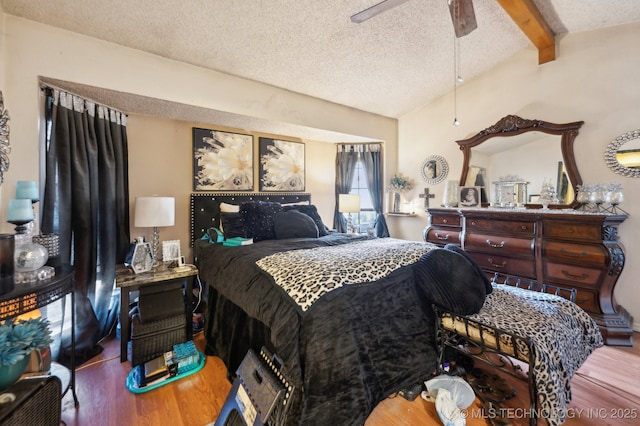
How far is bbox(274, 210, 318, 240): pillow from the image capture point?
2734 mm

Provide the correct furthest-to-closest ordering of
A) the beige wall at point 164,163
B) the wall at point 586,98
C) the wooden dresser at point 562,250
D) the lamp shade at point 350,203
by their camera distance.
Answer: the lamp shade at point 350,203, the beige wall at point 164,163, the wall at point 586,98, the wooden dresser at point 562,250

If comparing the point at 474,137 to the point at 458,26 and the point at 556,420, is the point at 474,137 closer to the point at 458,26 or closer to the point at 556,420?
the point at 458,26

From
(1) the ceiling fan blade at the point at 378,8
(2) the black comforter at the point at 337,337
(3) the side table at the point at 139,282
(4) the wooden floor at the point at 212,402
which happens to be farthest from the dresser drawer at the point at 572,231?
(3) the side table at the point at 139,282

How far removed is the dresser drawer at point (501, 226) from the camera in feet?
8.72

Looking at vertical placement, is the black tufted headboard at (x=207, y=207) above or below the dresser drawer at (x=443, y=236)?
above

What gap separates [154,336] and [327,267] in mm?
1487

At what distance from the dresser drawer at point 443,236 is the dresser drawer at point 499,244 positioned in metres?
0.15

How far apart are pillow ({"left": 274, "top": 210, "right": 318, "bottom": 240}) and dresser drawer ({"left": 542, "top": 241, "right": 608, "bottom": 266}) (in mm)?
2252

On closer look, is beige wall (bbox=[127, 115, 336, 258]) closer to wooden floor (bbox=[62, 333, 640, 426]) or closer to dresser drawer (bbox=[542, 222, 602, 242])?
wooden floor (bbox=[62, 333, 640, 426])

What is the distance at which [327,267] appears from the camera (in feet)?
5.03

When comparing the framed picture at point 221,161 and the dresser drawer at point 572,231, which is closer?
the dresser drawer at point 572,231

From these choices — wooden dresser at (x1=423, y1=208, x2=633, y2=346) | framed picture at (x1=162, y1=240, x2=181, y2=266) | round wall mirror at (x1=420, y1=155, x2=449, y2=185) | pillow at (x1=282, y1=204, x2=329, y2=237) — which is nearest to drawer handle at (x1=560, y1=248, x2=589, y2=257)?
wooden dresser at (x1=423, y1=208, x2=633, y2=346)

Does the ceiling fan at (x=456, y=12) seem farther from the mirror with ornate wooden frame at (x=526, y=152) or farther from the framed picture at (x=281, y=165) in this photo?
the framed picture at (x=281, y=165)

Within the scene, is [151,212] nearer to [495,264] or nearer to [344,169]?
[344,169]
